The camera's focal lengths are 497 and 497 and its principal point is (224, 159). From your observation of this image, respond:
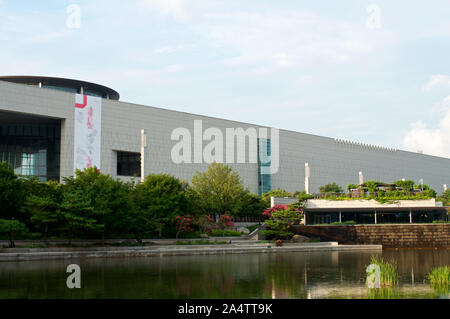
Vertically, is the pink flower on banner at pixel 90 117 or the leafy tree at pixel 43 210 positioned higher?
the pink flower on banner at pixel 90 117

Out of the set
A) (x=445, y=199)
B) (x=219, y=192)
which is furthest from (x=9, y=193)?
(x=445, y=199)

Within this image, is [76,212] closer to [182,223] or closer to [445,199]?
[182,223]

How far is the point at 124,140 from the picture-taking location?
75.8 meters

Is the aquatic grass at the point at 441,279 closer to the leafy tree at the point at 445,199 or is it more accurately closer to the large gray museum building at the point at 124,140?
the large gray museum building at the point at 124,140

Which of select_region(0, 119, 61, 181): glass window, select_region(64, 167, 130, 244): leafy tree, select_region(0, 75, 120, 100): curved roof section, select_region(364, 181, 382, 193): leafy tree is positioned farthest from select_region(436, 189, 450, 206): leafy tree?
select_region(0, 119, 61, 181): glass window

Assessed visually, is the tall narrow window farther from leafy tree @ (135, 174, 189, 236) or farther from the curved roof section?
leafy tree @ (135, 174, 189, 236)

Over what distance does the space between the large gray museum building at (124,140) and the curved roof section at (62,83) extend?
146 millimetres

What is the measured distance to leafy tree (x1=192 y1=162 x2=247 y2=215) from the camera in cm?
6212

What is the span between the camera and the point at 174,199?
50.2 meters

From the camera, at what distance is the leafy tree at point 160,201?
46500mm

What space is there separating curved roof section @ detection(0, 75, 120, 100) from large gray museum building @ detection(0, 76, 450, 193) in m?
0.15

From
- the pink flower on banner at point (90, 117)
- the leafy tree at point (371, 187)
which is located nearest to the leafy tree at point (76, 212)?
the pink flower on banner at point (90, 117)
